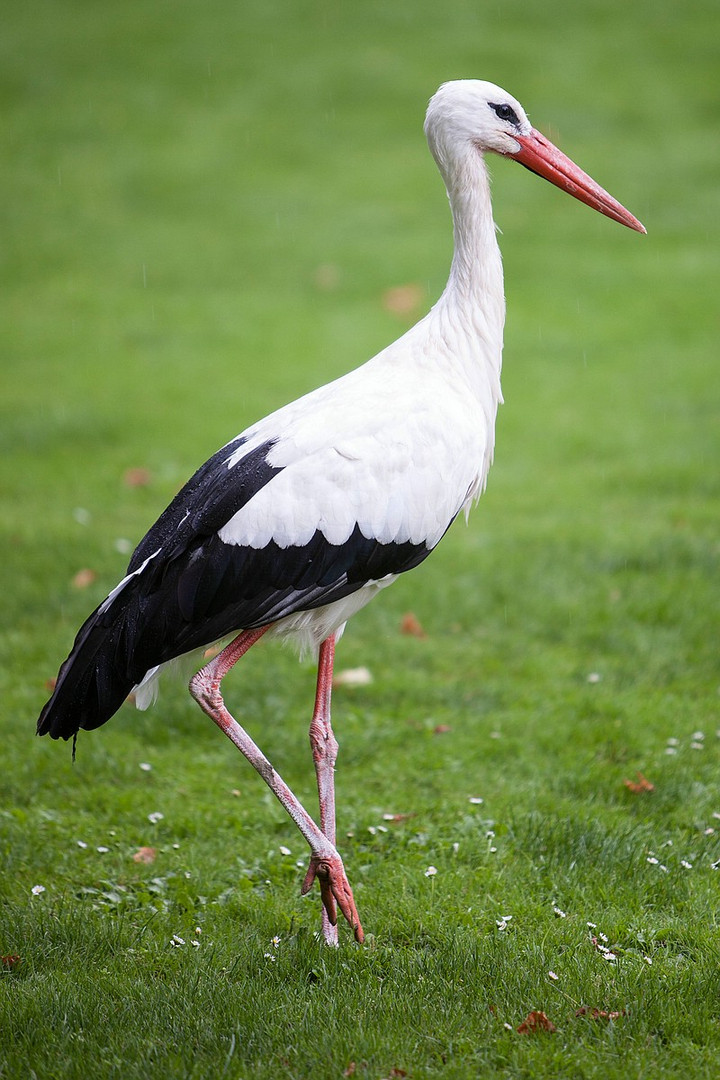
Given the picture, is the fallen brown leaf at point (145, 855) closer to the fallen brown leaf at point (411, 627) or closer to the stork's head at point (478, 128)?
the fallen brown leaf at point (411, 627)

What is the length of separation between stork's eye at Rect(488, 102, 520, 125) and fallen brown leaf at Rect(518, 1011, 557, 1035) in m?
2.91

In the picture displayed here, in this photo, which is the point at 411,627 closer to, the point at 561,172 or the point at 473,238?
the point at 473,238

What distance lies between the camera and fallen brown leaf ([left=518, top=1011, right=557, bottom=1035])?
323 cm

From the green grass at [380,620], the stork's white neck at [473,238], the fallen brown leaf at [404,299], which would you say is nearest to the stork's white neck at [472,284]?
the stork's white neck at [473,238]

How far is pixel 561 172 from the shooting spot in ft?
14.4

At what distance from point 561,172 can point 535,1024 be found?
9.40 feet

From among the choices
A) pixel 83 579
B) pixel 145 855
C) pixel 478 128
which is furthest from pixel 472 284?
pixel 83 579

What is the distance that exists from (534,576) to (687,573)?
2.72ft

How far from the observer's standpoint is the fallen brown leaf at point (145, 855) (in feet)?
14.4

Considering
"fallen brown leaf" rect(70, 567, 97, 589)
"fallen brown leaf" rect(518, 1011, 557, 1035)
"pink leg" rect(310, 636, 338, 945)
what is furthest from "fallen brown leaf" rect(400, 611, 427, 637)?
"fallen brown leaf" rect(518, 1011, 557, 1035)

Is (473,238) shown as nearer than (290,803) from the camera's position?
No

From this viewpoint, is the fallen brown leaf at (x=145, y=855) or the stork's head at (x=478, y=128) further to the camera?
the fallen brown leaf at (x=145, y=855)

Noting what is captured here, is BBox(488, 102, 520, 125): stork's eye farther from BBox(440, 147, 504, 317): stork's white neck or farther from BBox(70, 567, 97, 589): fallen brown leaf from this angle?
BBox(70, 567, 97, 589): fallen brown leaf

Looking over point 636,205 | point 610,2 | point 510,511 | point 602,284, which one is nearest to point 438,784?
point 510,511
